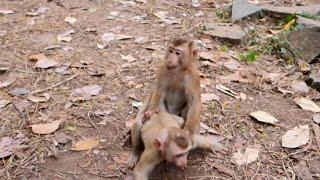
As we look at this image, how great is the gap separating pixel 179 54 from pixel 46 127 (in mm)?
1357

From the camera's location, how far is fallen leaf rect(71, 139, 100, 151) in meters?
3.92

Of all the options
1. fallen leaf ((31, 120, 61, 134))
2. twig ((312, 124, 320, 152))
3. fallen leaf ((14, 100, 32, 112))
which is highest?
fallen leaf ((14, 100, 32, 112))

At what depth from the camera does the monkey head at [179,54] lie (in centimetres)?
373

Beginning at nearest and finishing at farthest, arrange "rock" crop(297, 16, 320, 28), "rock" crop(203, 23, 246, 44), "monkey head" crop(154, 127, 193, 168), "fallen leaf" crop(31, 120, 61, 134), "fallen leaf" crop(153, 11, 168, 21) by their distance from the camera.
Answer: "monkey head" crop(154, 127, 193, 168) < "fallen leaf" crop(31, 120, 61, 134) < "rock" crop(297, 16, 320, 28) < "rock" crop(203, 23, 246, 44) < "fallen leaf" crop(153, 11, 168, 21)

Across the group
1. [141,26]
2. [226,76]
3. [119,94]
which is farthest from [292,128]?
[141,26]

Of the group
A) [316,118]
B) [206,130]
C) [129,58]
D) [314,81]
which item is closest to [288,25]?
[314,81]

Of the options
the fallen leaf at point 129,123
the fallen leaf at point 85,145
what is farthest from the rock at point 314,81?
the fallen leaf at point 85,145

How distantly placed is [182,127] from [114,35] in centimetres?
270

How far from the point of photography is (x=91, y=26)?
6434 millimetres

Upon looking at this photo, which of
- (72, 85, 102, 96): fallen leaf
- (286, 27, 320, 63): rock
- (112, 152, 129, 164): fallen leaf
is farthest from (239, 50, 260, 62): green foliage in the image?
(112, 152, 129, 164): fallen leaf

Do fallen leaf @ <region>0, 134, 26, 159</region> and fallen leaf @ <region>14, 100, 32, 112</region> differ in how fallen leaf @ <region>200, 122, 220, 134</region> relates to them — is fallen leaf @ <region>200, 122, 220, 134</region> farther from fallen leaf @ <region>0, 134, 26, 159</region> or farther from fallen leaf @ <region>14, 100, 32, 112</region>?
fallen leaf @ <region>14, 100, 32, 112</region>

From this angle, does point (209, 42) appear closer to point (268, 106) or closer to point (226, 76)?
point (226, 76)

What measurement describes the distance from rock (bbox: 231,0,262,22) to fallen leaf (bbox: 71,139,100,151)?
337 cm

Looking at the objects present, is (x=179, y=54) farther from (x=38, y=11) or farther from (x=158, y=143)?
(x=38, y=11)
